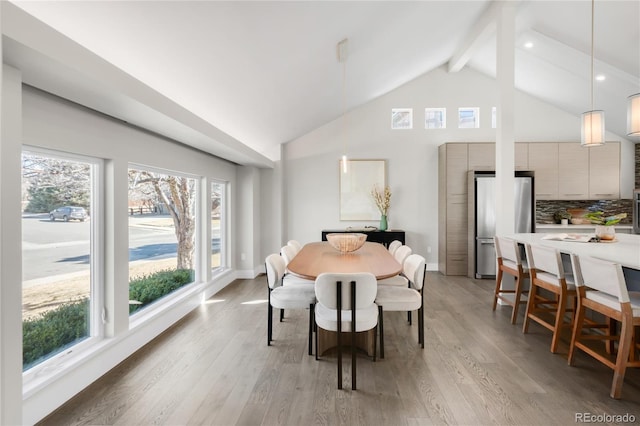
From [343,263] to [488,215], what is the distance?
12.6 feet

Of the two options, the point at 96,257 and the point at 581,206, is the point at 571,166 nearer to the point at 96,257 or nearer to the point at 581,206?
the point at 581,206

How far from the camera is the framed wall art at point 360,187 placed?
6.47 metres

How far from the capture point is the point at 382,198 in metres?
6.42

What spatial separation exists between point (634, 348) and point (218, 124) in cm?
457

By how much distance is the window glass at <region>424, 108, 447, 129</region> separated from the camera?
645cm

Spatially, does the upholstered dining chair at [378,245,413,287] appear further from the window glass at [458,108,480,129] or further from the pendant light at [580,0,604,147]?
the window glass at [458,108,480,129]

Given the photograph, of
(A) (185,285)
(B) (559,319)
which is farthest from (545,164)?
(A) (185,285)

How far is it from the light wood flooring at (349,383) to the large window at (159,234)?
23.1 inches

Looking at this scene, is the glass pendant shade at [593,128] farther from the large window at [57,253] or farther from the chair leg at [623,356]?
the large window at [57,253]

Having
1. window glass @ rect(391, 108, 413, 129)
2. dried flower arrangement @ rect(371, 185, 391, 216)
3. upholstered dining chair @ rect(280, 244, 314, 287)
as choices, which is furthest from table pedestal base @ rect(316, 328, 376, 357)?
window glass @ rect(391, 108, 413, 129)

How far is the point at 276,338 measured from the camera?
124 inches

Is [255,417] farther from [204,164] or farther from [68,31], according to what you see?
[204,164]

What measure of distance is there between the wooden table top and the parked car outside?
1.62 metres

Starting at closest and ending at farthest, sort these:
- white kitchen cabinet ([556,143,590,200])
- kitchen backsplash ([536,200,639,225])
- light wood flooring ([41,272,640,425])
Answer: light wood flooring ([41,272,640,425]), white kitchen cabinet ([556,143,590,200]), kitchen backsplash ([536,200,639,225])
